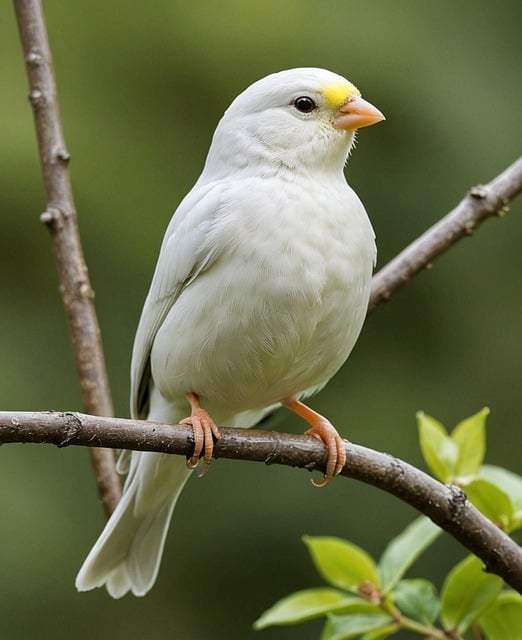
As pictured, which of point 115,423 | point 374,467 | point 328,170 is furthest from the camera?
point 328,170

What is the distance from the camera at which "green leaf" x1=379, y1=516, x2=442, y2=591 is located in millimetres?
2907

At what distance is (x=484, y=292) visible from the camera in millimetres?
7602

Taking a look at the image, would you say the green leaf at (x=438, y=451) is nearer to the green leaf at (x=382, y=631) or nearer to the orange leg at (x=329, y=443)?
the orange leg at (x=329, y=443)

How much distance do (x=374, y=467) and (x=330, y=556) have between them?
1.44 feet

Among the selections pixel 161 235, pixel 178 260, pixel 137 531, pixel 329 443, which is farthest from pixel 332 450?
pixel 161 235

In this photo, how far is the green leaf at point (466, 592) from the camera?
108 inches

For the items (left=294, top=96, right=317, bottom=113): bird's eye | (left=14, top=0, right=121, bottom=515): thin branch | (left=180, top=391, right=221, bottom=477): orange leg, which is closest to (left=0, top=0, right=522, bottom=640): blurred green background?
(left=14, top=0, right=121, bottom=515): thin branch

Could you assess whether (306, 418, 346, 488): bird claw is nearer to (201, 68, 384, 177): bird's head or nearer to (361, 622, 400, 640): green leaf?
(361, 622, 400, 640): green leaf

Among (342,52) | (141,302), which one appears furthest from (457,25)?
(141,302)

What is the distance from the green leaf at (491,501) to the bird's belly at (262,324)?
0.58 m

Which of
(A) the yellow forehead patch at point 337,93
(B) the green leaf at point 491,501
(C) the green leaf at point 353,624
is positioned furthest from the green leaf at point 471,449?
(A) the yellow forehead patch at point 337,93

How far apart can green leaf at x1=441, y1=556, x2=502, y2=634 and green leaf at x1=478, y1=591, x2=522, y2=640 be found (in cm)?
5

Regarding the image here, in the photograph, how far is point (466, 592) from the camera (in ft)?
9.03

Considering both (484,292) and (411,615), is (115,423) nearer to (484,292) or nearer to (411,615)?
(411,615)
